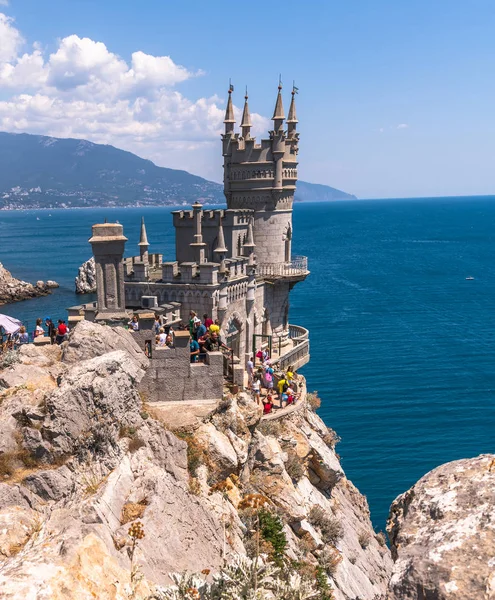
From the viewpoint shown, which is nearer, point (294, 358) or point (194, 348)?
point (194, 348)

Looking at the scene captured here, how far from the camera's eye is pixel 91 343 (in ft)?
48.4

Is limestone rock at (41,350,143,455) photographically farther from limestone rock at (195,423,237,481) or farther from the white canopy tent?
the white canopy tent

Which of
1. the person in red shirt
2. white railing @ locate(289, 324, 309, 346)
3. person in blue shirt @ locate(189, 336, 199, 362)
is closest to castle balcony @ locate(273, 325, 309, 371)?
white railing @ locate(289, 324, 309, 346)

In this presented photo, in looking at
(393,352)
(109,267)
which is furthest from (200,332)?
(393,352)

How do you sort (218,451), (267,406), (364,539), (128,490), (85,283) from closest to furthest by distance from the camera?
(128,490)
(218,451)
(267,406)
(364,539)
(85,283)

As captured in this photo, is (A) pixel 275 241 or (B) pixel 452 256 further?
(B) pixel 452 256

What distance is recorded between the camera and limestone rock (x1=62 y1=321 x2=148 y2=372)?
1466 cm

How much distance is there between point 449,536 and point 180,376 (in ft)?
40.0

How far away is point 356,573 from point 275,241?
726 inches

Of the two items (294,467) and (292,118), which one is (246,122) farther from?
(294,467)

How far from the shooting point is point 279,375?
24781 millimetres

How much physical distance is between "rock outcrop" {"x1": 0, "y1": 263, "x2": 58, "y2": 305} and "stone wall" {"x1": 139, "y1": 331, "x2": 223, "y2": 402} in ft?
231

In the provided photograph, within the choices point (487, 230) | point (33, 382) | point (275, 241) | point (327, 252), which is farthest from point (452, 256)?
point (33, 382)

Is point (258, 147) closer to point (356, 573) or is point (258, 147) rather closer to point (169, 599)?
point (356, 573)
